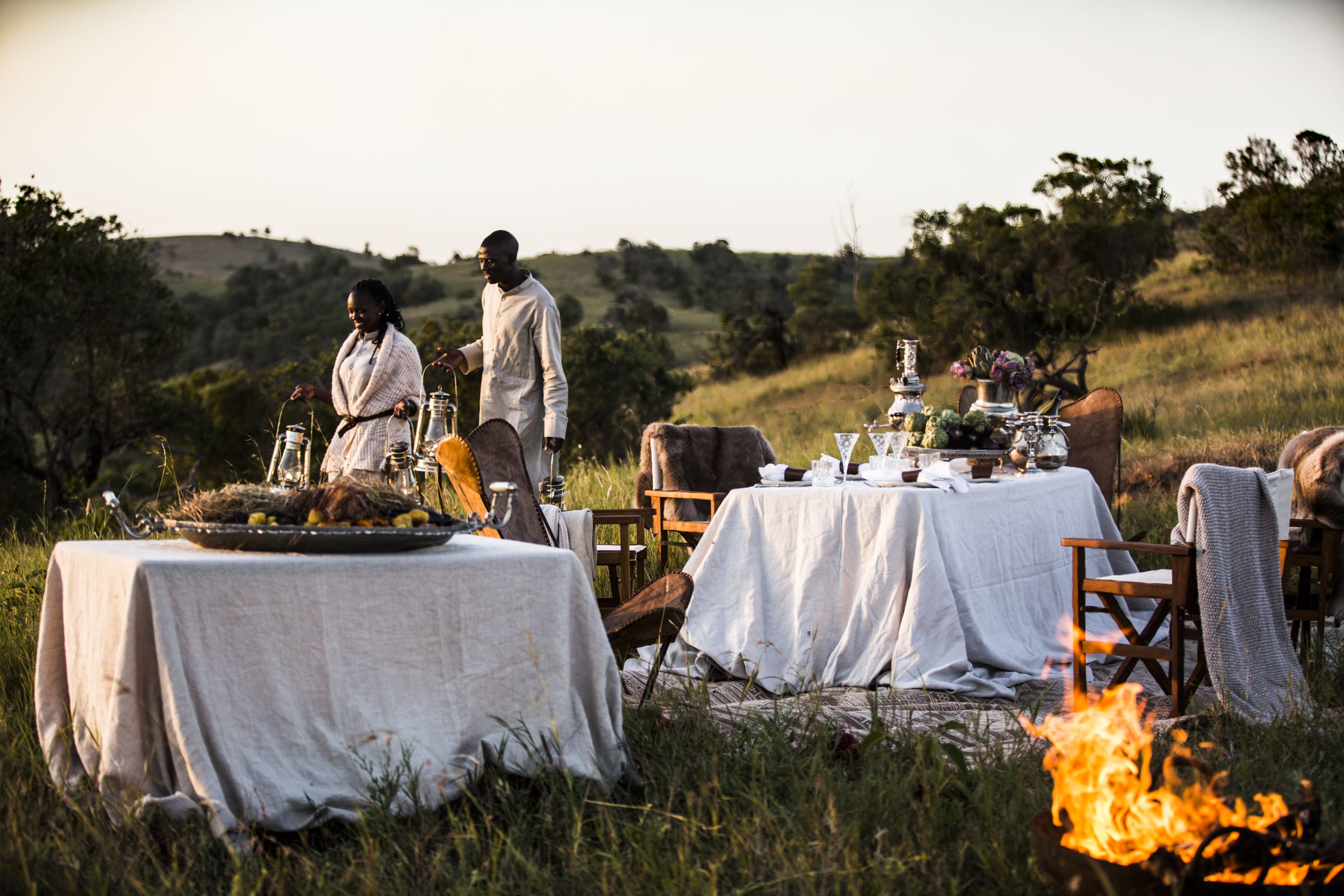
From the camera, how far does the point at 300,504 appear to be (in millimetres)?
2725

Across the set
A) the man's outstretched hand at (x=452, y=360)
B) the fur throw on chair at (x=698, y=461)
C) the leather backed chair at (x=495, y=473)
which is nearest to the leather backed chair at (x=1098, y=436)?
the fur throw on chair at (x=698, y=461)

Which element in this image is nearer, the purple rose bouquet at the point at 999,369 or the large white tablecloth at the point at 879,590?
the large white tablecloth at the point at 879,590

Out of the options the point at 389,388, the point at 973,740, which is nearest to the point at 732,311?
the point at 389,388

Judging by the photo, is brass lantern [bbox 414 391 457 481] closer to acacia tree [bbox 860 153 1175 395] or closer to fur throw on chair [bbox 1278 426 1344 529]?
fur throw on chair [bbox 1278 426 1344 529]

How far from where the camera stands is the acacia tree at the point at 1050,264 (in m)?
20.2

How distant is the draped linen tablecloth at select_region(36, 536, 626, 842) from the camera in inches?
95.0

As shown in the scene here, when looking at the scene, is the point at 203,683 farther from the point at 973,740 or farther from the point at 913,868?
the point at 973,740

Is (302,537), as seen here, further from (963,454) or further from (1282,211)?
(1282,211)

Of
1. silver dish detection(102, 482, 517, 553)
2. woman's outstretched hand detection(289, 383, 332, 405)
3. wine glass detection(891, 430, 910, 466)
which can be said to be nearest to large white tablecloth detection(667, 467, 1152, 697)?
wine glass detection(891, 430, 910, 466)

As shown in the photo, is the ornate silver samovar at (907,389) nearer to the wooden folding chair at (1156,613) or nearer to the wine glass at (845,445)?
the wine glass at (845,445)

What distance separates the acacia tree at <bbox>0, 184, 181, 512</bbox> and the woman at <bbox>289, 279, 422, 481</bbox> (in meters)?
12.1

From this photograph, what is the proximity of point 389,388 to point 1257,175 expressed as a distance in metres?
22.4

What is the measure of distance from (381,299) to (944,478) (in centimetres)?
296

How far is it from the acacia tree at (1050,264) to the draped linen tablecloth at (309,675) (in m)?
17.4
